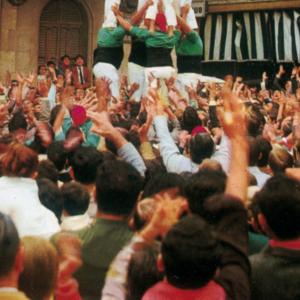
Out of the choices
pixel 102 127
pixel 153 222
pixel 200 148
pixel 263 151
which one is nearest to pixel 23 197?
pixel 102 127

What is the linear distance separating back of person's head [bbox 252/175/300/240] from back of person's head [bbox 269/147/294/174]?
1.92 m

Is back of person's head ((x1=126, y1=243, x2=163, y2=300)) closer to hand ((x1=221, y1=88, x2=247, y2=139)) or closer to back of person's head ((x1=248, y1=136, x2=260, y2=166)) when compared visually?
hand ((x1=221, y1=88, x2=247, y2=139))

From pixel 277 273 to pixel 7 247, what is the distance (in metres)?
1.10

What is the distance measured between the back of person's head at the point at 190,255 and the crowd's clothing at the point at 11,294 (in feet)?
1.73

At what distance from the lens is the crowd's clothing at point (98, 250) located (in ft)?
9.50

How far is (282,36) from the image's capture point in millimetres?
20156

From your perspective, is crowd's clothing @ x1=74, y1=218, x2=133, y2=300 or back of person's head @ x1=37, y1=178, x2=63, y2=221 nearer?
crowd's clothing @ x1=74, y1=218, x2=133, y2=300

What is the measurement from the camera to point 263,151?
5.23 meters

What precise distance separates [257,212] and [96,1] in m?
17.1

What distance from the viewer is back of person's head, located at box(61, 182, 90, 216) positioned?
3752mm

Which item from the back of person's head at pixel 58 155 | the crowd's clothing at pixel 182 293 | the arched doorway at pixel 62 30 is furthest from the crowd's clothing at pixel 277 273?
the arched doorway at pixel 62 30

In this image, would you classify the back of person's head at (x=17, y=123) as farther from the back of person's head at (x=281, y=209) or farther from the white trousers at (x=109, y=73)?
the back of person's head at (x=281, y=209)

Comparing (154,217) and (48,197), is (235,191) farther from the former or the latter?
(48,197)

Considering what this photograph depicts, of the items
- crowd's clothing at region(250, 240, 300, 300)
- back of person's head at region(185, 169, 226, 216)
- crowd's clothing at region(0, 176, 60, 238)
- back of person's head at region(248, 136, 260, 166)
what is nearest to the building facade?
back of person's head at region(248, 136, 260, 166)
